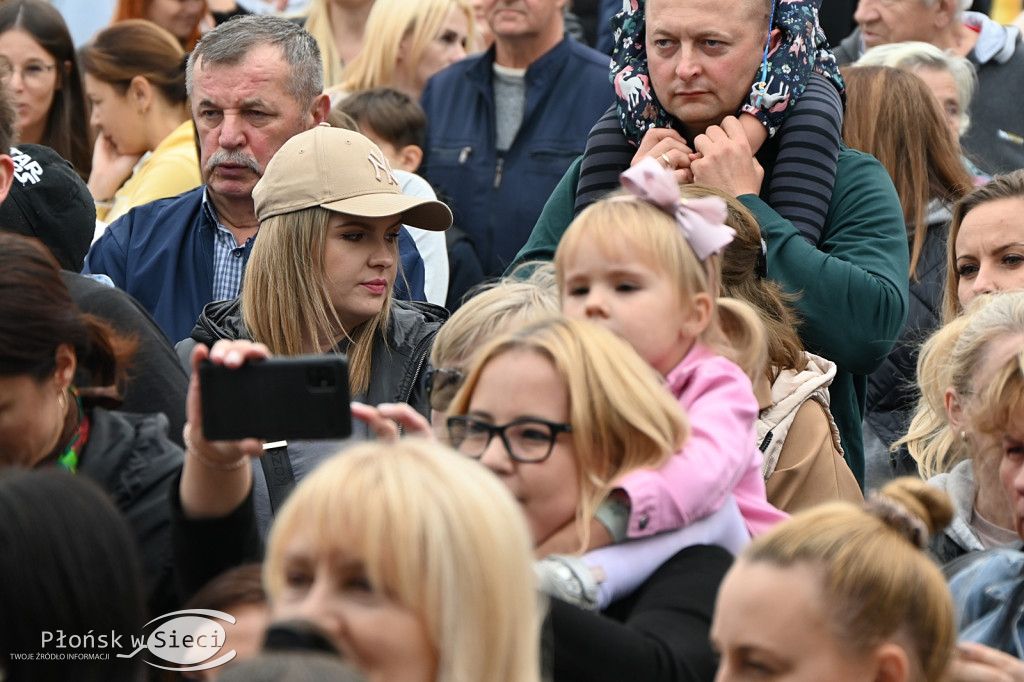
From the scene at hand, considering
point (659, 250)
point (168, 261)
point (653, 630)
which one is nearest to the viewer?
point (653, 630)

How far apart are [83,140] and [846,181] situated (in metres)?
3.84

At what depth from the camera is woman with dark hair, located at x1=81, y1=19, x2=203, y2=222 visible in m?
6.25

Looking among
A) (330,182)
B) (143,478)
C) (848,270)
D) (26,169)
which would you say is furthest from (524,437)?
(26,169)

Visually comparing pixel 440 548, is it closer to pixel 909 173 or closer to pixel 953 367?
pixel 953 367

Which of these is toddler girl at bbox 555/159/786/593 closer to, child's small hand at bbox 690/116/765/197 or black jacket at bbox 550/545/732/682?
black jacket at bbox 550/545/732/682

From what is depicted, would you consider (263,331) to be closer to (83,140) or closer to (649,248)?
(649,248)

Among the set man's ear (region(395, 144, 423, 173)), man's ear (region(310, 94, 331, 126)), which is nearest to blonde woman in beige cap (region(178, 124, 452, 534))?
man's ear (region(310, 94, 331, 126))

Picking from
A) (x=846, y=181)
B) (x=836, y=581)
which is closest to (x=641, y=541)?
(x=836, y=581)

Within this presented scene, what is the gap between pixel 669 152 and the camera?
3939 mm

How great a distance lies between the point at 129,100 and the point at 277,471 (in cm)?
339

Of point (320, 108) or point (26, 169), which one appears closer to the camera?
point (26, 169)

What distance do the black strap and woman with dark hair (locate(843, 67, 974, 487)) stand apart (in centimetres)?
233

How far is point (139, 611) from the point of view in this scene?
241 centimetres

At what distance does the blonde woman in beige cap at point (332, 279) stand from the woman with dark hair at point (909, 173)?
1763mm
